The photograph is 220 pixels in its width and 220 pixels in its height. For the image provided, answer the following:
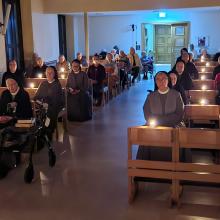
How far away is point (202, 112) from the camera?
4605 millimetres

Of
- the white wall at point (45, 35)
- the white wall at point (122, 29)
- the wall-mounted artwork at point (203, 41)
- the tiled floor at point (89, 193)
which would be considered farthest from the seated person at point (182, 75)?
the white wall at point (122, 29)

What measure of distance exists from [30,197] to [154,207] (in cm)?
121

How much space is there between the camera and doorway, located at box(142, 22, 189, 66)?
1523 centimetres

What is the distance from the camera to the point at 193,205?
3434 millimetres

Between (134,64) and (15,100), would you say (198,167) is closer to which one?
(15,100)

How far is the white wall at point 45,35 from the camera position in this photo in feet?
33.3

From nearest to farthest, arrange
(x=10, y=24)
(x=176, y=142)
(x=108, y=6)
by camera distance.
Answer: (x=176, y=142), (x=10, y=24), (x=108, y=6)

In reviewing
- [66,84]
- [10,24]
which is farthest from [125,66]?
[66,84]

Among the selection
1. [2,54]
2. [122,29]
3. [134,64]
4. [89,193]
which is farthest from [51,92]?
[122,29]

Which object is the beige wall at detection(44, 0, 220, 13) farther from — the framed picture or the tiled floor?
the tiled floor

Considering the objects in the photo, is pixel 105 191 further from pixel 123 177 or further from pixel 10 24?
pixel 10 24

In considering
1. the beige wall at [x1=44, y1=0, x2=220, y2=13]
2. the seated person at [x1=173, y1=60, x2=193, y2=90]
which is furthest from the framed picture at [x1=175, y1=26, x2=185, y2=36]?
the seated person at [x1=173, y1=60, x2=193, y2=90]

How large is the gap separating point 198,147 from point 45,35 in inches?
331

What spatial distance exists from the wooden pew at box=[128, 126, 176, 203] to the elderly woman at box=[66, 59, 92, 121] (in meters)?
3.65
